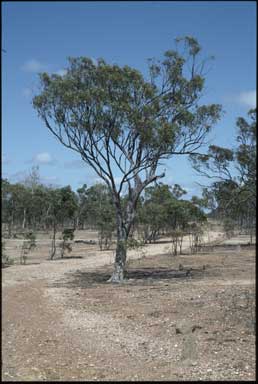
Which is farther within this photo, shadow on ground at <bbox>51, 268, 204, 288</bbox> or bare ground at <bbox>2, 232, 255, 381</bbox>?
shadow on ground at <bbox>51, 268, 204, 288</bbox>

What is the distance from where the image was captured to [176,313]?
32.7ft

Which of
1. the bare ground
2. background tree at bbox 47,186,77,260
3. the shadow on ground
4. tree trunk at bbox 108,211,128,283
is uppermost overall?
background tree at bbox 47,186,77,260

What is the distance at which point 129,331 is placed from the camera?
348 inches

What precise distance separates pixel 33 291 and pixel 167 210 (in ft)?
85.6

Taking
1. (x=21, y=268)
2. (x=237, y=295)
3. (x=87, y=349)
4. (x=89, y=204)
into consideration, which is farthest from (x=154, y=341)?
(x=89, y=204)

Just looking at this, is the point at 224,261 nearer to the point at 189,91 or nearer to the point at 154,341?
the point at 189,91

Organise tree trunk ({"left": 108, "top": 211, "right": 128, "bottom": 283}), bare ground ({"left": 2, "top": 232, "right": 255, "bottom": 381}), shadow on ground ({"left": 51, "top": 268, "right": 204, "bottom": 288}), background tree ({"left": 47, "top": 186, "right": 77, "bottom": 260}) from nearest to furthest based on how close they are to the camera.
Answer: bare ground ({"left": 2, "top": 232, "right": 255, "bottom": 381}), shadow on ground ({"left": 51, "top": 268, "right": 204, "bottom": 288}), tree trunk ({"left": 108, "top": 211, "right": 128, "bottom": 283}), background tree ({"left": 47, "top": 186, "right": 77, "bottom": 260})

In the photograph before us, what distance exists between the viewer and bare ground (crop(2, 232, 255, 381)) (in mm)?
6586

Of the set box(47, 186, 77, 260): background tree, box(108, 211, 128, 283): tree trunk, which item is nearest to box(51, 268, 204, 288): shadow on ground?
box(108, 211, 128, 283): tree trunk

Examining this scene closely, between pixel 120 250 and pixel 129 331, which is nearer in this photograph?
pixel 129 331

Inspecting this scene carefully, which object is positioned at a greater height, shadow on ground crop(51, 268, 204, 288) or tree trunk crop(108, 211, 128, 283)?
tree trunk crop(108, 211, 128, 283)

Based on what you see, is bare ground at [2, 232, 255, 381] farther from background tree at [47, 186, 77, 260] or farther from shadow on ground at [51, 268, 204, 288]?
background tree at [47, 186, 77, 260]

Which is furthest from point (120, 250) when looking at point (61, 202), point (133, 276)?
point (61, 202)

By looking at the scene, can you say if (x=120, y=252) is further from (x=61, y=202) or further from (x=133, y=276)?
(x=61, y=202)
